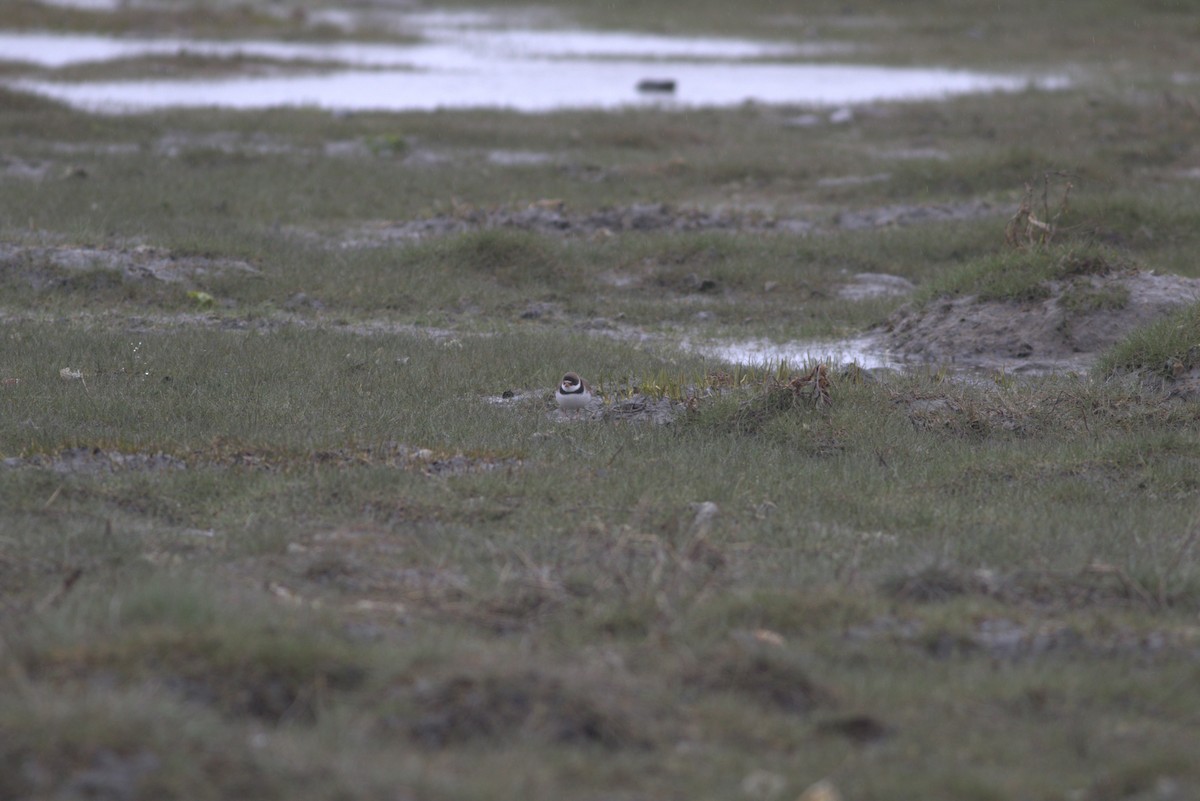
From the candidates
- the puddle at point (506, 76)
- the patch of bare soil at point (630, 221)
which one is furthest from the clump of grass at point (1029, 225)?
the puddle at point (506, 76)

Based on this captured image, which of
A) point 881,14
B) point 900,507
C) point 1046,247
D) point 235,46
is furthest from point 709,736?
point 881,14

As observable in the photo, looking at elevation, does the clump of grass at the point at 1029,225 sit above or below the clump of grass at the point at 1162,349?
above

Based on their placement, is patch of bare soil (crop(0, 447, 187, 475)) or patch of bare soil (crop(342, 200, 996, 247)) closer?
patch of bare soil (crop(0, 447, 187, 475))

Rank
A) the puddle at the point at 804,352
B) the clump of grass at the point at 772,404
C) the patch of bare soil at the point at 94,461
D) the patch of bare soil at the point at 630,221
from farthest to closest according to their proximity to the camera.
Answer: the patch of bare soil at the point at 630,221 → the puddle at the point at 804,352 → the clump of grass at the point at 772,404 → the patch of bare soil at the point at 94,461

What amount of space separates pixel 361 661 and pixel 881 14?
44.1m

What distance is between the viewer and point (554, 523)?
18.9 feet

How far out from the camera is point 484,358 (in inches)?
358

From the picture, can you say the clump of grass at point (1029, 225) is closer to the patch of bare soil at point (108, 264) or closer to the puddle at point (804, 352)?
the puddle at point (804, 352)

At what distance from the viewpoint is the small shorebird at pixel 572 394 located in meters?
7.54

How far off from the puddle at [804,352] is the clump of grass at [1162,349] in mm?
1542

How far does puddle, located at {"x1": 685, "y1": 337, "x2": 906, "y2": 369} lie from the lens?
9680 millimetres

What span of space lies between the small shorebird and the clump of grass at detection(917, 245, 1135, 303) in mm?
4025

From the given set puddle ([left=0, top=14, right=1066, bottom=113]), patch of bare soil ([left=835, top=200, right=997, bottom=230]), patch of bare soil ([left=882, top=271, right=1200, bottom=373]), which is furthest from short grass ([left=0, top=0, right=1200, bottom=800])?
puddle ([left=0, top=14, right=1066, bottom=113])

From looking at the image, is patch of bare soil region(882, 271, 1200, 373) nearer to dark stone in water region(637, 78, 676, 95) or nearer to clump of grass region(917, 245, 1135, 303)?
clump of grass region(917, 245, 1135, 303)
